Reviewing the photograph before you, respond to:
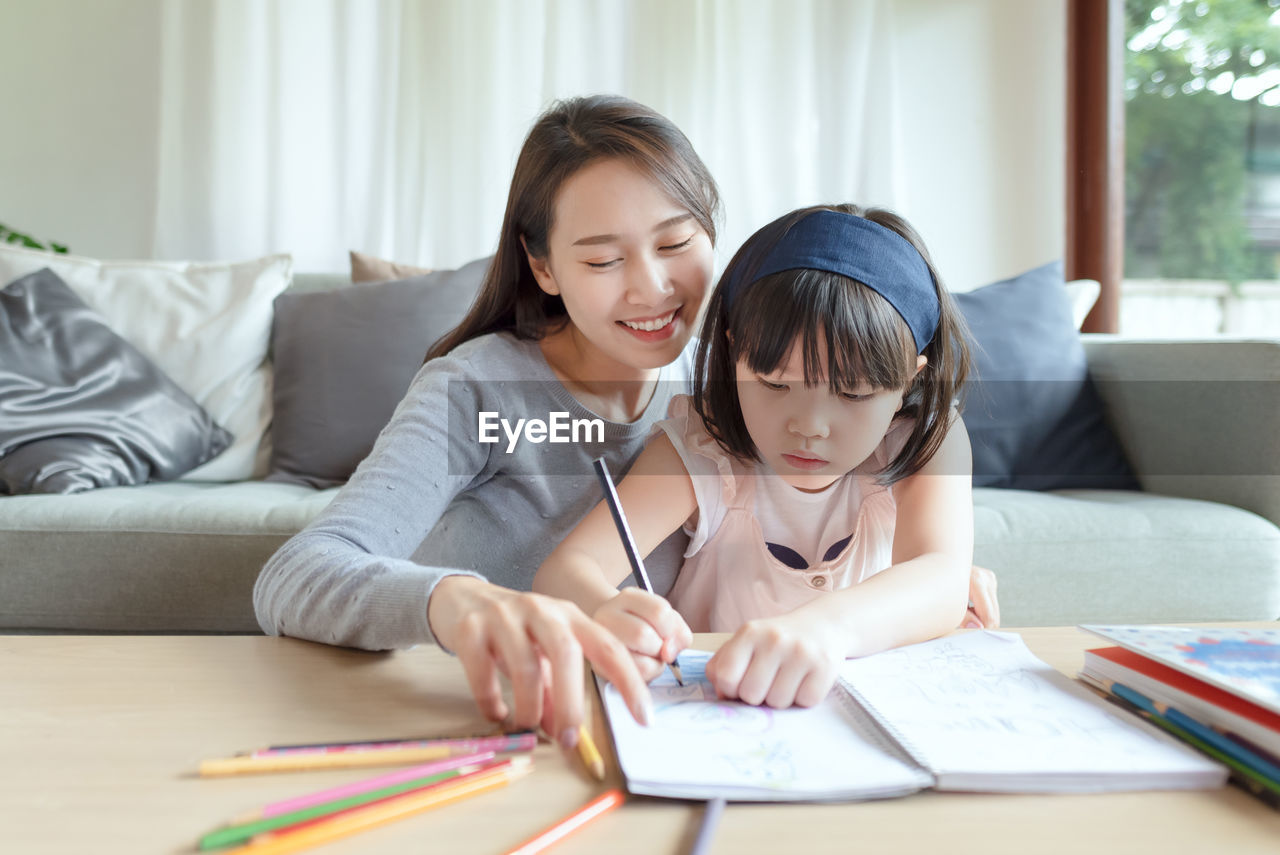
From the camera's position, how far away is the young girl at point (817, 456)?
0.87 m

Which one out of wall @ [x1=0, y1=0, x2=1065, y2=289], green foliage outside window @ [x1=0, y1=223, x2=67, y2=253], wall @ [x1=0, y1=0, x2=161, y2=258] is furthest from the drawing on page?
wall @ [x1=0, y1=0, x2=161, y2=258]

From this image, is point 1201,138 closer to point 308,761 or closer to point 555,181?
point 555,181

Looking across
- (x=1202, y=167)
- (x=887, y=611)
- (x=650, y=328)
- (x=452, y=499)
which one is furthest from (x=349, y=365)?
(x=1202, y=167)

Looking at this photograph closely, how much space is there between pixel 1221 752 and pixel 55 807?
59 centimetres

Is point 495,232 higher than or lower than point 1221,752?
higher

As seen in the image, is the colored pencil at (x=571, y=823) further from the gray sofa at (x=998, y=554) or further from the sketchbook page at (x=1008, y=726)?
the gray sofa at (x=998, y=554)

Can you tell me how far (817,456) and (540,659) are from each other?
0.46 meters

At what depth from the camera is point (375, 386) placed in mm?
1986

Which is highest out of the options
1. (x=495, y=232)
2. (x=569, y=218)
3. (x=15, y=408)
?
(x=495, y=232)

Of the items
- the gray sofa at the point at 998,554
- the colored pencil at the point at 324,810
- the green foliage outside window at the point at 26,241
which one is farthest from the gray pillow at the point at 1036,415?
the green foliage outside window at the point at 26,241

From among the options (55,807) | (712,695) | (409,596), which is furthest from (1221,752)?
(55,807)

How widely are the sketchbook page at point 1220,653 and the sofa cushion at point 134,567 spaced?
4.36 ft

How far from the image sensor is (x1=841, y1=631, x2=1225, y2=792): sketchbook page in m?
0.48

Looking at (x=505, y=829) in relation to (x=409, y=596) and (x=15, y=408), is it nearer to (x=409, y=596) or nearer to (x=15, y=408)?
(x=409, y=596)
